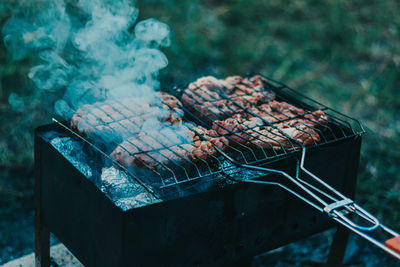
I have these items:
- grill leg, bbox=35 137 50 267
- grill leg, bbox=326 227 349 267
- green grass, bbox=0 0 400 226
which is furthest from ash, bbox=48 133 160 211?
green grass, bbox=0 0 400 226

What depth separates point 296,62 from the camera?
715cm

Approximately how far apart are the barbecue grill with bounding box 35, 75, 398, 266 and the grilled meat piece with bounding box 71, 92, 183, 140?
60 mm

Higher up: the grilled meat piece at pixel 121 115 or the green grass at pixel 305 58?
the grilled meat piece at pixel 121 115

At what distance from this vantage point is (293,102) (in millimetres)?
3404

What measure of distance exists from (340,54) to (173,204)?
5.75m

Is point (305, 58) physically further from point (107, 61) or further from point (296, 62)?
point (107, 61)

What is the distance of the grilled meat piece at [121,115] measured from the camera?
270 cm

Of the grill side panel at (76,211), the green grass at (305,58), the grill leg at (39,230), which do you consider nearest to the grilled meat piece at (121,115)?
the grill side panel at (76,211)

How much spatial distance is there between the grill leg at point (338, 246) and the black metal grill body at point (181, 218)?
0.14 meters

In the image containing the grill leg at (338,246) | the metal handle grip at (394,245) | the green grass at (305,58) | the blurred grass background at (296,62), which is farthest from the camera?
the green grass at (305,58)

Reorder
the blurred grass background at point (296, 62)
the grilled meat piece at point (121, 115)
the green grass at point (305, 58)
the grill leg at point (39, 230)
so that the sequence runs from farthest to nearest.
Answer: the green grass at point (305, 58) → the blurred grass background at point (296, 62) → the grill leg at point (39, 230) → the grilled meat piece at point (121, 115)

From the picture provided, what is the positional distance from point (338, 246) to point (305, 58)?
14.8ft

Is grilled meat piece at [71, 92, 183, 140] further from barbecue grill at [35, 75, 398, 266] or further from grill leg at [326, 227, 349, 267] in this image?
grill leg at [326, 227, 349, 267]

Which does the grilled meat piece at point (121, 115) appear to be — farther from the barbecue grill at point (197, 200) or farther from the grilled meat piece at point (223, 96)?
the grilled meat piece at point (223, 96)
